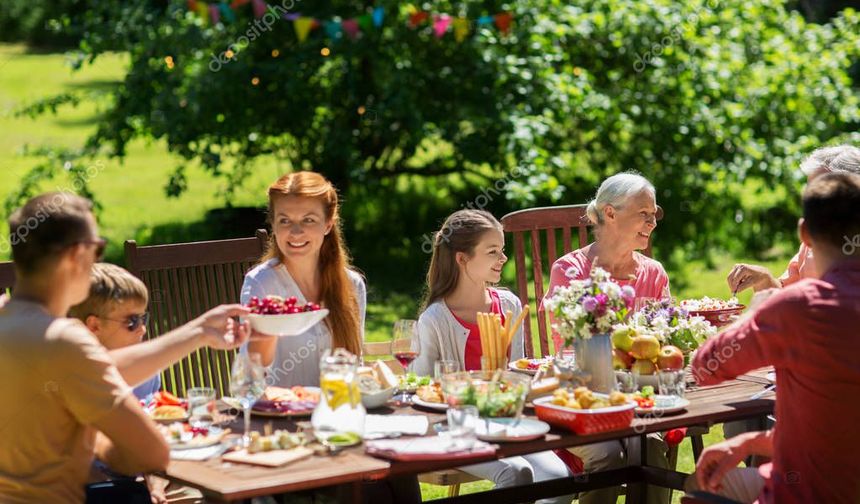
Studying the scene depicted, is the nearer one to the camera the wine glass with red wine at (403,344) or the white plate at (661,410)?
the white plate at (661,410)

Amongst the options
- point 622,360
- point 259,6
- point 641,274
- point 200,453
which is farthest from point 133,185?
point 200,453

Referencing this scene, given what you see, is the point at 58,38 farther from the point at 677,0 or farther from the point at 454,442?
the point at 454,442

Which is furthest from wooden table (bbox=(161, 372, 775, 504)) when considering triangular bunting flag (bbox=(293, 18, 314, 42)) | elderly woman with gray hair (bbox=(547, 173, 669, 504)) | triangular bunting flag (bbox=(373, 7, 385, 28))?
triangular bunting flag (bbox=(373, 7, 385, 28))

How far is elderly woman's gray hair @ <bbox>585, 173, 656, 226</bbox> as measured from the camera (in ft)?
17.1

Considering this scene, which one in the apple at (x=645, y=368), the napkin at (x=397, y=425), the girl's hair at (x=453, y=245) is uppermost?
the girl's hair at (x=453, y=245)

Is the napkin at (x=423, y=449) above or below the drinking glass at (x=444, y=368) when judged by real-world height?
below

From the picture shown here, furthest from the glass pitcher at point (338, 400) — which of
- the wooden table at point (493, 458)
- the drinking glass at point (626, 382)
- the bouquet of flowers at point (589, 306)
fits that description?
the drinking glass at point (626, 382)

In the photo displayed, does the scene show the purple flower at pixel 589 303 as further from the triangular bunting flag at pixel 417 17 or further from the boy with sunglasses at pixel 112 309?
the triangular bunting flag at pixel 417 17

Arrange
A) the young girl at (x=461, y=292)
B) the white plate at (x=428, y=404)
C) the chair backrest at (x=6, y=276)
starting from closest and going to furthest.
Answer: the white plate at (x=428, y=404)
the chair backrest at (x=6, y=276)
the young girl at (x=461, y=292)

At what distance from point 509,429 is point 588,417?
0.24 meters

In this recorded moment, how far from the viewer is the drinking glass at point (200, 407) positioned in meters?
3.55

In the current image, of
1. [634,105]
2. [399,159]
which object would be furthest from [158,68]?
[634,105]

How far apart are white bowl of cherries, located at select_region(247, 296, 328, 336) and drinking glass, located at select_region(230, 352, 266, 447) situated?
0.14 metres

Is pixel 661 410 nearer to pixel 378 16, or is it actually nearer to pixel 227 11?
pixel 378 16
